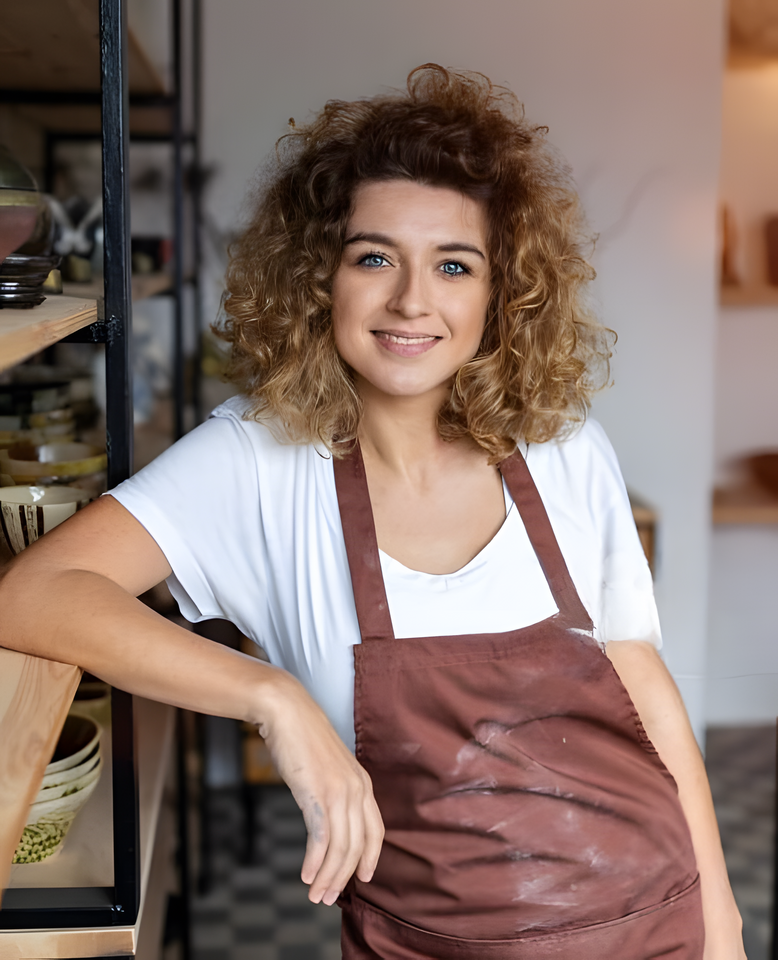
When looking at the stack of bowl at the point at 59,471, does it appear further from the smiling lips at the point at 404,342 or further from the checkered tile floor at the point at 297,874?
the checkered tile floor at the point at 297,874

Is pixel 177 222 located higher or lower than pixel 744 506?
higher

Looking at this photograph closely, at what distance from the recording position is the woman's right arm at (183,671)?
1.57 ft

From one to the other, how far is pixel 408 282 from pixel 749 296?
0.86 metres

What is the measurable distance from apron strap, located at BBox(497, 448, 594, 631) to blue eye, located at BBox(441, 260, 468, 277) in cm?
16

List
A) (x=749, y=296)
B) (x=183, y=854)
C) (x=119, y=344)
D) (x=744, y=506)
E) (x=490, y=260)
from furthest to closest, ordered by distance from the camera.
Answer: (x=744, y=506)
(x=749, y=296)
(x=183, y=854)
(x=490, y=260)
(x=119, y=344)

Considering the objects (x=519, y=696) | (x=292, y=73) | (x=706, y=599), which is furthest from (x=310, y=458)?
(x=706, y=599)

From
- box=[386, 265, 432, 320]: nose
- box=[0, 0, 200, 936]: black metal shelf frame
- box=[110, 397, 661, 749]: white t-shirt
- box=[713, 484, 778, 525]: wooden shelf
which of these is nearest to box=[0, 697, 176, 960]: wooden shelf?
box=[0, 0, 200, 936]: black metal shelf frame

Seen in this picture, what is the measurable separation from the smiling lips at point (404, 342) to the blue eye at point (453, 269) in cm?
5

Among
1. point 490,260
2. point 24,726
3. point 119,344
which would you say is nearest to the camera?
point 24,726

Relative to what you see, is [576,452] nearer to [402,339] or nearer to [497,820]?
[402,339]

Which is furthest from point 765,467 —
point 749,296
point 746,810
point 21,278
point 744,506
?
point 21,278

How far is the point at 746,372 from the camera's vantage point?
1.44 metres

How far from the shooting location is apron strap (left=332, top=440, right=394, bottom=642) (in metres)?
0.62

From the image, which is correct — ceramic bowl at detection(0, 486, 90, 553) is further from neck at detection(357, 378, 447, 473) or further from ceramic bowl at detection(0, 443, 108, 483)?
neck at detection(357, 378, 447, 473)
